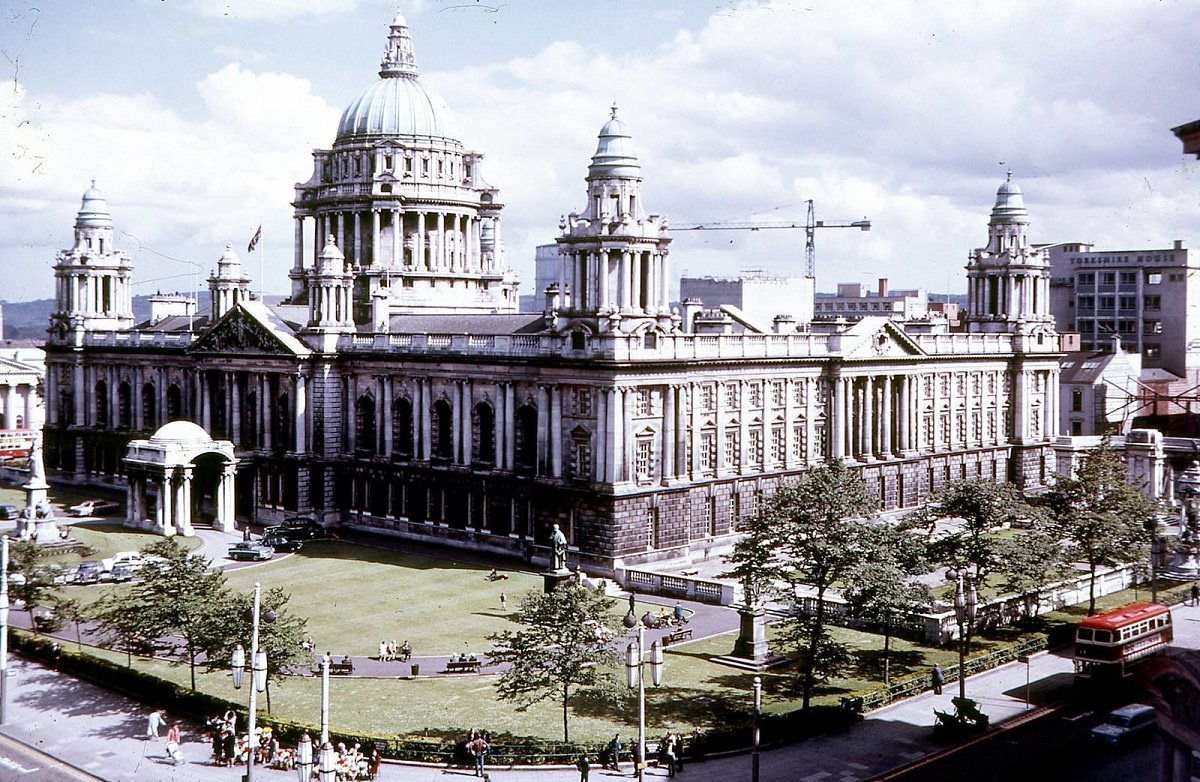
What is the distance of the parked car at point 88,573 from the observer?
77.9 metres

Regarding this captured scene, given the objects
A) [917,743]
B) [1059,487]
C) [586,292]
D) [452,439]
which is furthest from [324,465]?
[917,743]

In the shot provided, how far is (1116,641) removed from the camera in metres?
54.9

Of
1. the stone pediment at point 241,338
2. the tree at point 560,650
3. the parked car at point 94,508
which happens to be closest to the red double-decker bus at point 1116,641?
the tree at point 560,650

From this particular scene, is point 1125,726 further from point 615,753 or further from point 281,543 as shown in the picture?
point 281,543

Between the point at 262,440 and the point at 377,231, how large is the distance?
22057mm

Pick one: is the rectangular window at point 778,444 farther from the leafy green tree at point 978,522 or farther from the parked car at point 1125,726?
the parked car at point 1125,726

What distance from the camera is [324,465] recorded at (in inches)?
3967

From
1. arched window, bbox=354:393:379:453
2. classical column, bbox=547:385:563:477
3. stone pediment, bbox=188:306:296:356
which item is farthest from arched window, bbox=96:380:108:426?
classical column, bbox=547:385:563:477

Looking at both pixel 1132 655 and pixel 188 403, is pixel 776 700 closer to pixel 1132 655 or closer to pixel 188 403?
pixel 1132 655

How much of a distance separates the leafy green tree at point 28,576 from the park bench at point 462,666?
2185cm

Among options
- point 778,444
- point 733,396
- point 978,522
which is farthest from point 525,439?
point 978,522

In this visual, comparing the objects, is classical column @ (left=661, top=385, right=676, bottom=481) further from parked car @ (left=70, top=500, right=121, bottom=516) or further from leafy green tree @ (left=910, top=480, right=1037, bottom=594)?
parked car @ (left=70, top=500, right=121, bottom=516)

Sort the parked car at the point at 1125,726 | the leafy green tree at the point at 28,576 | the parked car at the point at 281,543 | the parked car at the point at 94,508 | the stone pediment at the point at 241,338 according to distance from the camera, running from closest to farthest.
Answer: the parked car at the point at 1125,726, the leafy green tree at the point at 28,576, the parked car at the point at 281,543, the stone pediment at the point at 241,338, the parked car at the point at 94,508

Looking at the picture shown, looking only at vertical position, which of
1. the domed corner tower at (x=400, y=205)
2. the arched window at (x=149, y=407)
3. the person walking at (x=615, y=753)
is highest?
the domed corner tower at (x=400, y=205)
